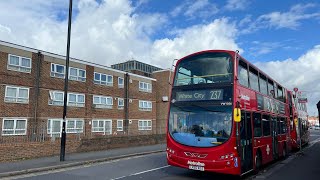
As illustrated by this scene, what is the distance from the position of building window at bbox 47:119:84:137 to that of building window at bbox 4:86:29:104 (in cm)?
305

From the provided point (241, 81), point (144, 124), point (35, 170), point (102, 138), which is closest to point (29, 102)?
point (102, 138)

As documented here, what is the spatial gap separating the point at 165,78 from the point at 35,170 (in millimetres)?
31927

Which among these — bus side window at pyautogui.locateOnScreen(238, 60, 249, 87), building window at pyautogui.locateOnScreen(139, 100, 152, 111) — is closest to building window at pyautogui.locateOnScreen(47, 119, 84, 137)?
building window at pyautogui.locateOnScreen(139, 100, 152, 111)

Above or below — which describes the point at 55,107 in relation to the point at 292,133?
above

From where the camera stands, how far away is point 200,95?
1030 centimetres

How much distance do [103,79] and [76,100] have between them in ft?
15.1

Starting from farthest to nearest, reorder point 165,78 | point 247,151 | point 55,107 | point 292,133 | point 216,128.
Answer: point 165,78 < point 55,107 < point 292,133 < point 247,151 < point 216,128

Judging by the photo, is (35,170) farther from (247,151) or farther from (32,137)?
(247,151)

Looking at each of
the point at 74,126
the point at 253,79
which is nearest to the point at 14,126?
the point at 74,126

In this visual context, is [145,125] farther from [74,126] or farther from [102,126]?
[74,126]

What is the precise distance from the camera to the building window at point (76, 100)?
2960 cm

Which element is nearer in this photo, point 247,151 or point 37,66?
point 247,151

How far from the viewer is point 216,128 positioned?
9805 millimetres

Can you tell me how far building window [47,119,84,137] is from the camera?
27.3 meters
